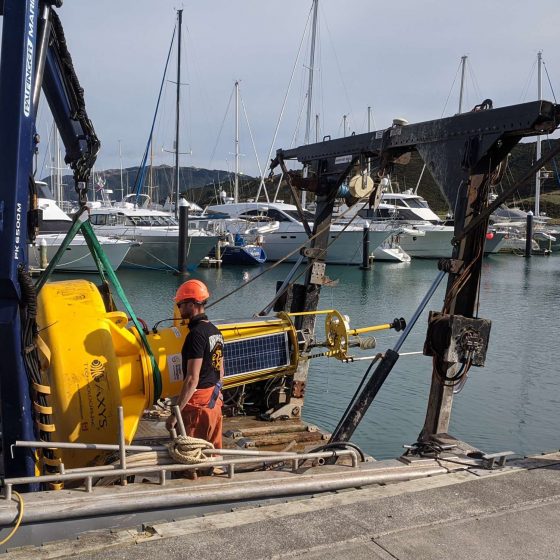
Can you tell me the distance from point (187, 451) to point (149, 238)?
32272 millimetres

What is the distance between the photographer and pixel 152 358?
17.3ft

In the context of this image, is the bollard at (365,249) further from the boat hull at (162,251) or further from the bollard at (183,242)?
the bollard at (183,242)

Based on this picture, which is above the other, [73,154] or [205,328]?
[73,154]

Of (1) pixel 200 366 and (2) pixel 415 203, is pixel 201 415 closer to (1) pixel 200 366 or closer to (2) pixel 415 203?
(1) pixel 200 366

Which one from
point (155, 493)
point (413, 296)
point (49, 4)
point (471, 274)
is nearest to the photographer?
point (155, 493)

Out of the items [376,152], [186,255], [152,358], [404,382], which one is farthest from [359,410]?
[186,255]

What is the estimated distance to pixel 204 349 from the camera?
4.96 meters

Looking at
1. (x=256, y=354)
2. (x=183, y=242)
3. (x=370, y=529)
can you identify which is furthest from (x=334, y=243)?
(x=370, y=529)

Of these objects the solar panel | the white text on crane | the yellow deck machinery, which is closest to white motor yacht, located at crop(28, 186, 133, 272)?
the solar panel

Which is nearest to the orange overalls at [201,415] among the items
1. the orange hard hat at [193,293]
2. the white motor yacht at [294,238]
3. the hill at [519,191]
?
the orange hard hat at [193,293]

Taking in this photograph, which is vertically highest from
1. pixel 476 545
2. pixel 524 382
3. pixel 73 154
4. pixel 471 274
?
pixel 73 154

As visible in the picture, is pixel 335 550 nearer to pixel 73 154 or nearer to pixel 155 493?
pixel 155 493

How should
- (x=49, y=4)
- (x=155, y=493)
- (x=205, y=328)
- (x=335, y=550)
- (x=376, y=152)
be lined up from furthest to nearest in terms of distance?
(x=376, y=152) → (x=205, y=328) → (x=49, y=4) → (x=155, y=493) → (x=335, y=550)

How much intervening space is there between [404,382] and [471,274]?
7709 millimetres
